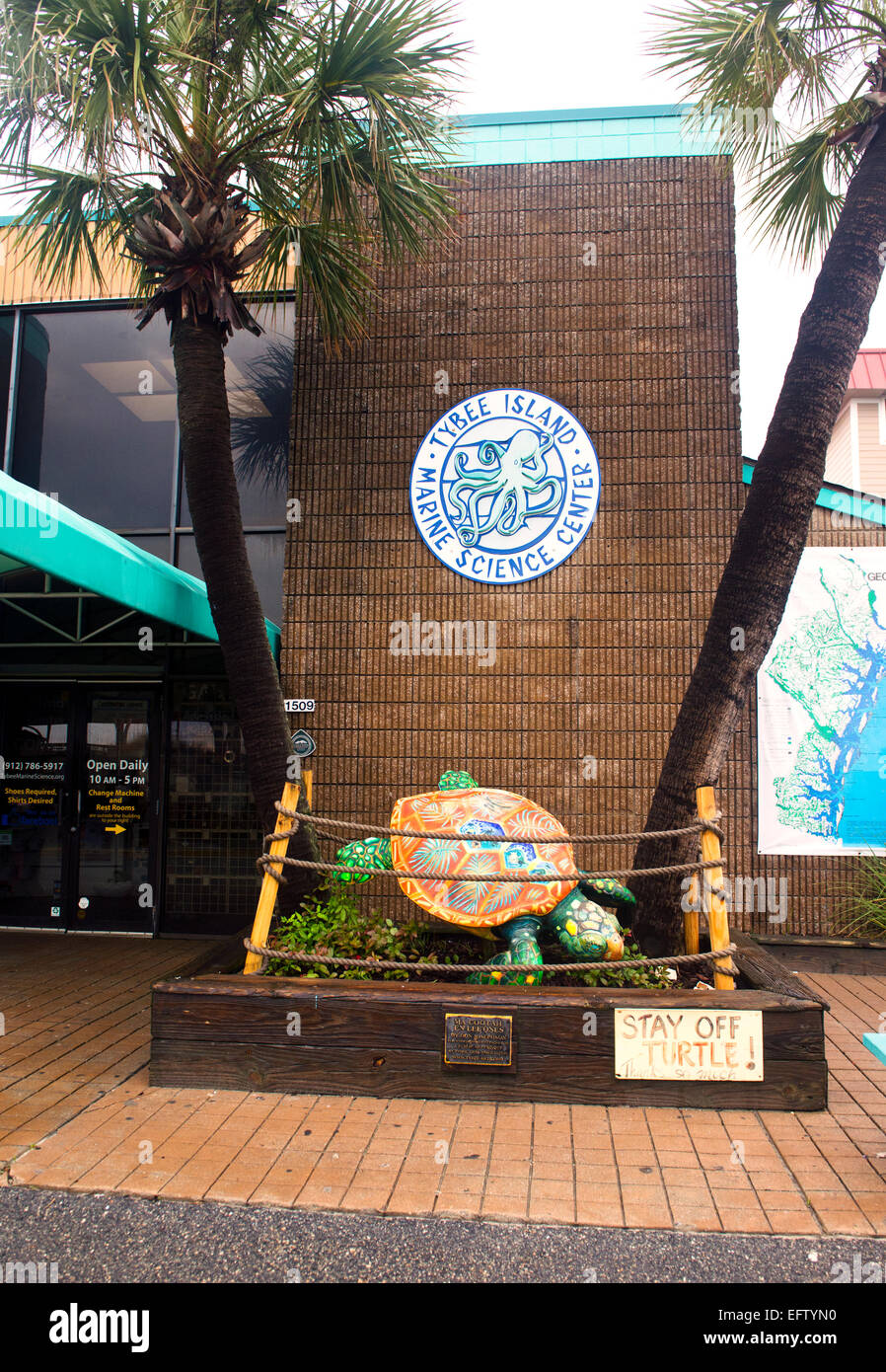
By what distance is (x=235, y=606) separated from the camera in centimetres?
477

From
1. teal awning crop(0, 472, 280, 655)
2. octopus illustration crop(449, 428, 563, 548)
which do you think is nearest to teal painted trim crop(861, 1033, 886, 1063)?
teal awning crop(0, 472, 280, 655)

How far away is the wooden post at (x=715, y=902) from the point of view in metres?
3.97

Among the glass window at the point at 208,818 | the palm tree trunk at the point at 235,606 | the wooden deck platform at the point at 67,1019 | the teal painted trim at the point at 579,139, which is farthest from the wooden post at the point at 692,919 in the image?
the teal painted trim at the point at 579,139

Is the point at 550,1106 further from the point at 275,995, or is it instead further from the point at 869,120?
the point at 869,120

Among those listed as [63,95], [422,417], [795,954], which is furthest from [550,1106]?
[63,95]

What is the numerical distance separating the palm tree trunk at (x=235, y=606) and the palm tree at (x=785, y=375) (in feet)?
7.27

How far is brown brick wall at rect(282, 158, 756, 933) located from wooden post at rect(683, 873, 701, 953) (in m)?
1.66

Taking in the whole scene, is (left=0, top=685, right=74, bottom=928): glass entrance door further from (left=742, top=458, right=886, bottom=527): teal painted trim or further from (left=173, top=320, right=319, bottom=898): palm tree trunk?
(left=742, top=458, right=886, bottom=527): teal painted trim

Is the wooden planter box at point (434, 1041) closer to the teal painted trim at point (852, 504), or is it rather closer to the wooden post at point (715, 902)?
the wooden post at point (715, 902)

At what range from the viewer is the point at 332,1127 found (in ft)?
11.6

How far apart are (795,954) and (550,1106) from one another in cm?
330

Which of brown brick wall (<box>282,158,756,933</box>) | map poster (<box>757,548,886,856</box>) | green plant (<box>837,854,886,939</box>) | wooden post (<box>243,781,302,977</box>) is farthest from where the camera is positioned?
brown brick wall (<box>282,158,756,933</box>)

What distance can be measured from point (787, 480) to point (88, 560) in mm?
3882

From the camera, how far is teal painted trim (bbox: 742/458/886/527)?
656 centimetres
